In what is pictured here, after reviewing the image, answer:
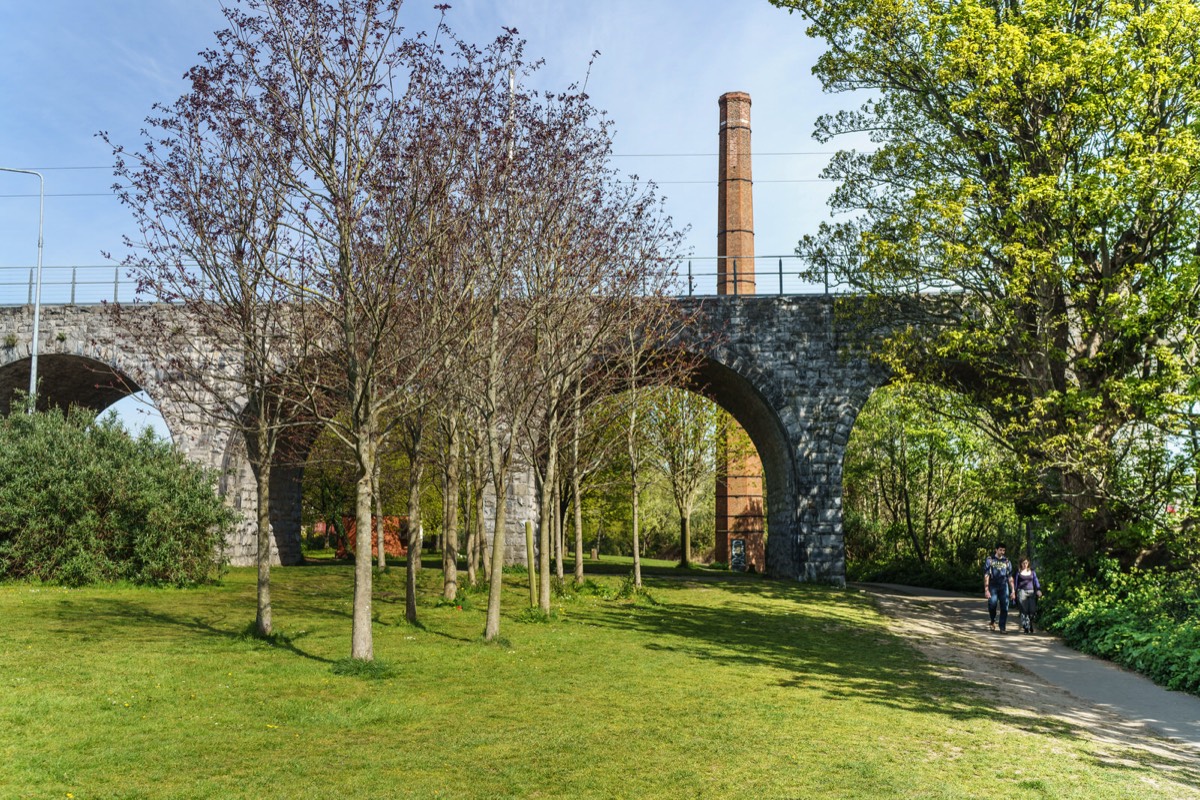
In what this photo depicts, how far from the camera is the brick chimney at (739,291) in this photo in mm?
38375

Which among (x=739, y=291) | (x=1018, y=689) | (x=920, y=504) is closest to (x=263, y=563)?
(x=1018, y=689)

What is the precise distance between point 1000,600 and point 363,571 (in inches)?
→ 508

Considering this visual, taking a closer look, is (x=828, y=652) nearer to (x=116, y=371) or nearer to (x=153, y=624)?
(x=153, y=624)

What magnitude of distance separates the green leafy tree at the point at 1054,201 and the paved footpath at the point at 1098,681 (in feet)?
8.46

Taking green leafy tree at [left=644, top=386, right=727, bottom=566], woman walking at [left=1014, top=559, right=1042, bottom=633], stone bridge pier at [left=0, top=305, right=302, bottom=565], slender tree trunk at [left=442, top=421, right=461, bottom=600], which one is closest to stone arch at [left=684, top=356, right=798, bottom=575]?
green leafy tree at [left=644, top=386, right=727, bottom=566]

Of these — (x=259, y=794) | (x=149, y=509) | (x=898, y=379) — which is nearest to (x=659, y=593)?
(x=898, y=379)

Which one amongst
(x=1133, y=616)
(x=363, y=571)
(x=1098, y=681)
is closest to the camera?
(x=363, y=571)

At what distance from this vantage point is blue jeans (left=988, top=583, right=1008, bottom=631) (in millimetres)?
18703

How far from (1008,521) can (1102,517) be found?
14.1 metres

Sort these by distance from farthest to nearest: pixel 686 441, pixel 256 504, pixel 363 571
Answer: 1. pixel 686 441
2. pixel 256 504
3. pixel 363 571

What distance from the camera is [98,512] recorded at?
67.1 ft

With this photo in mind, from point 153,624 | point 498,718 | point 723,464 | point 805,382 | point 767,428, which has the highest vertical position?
point 805,382

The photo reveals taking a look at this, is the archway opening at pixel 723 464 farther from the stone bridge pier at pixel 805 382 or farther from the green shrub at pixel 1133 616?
the green shrub at pixel 1133 616

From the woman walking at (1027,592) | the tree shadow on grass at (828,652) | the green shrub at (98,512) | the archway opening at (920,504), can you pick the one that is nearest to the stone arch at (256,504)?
the green shrub at (98,512)
